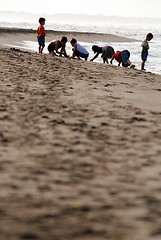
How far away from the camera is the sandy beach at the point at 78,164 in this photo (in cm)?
243

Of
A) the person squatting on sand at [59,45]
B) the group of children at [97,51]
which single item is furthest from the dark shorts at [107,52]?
the person squatting on sand at [59,45]

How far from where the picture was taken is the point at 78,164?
11.1 feet

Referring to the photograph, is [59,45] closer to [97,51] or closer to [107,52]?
[97,51]

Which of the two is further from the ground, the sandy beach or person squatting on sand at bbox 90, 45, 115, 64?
person squatting on sand at bbox 90, 45, 115, 64

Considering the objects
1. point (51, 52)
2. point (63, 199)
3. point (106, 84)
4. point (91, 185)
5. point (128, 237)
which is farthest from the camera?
point (51, 52)

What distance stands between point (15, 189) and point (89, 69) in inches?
298

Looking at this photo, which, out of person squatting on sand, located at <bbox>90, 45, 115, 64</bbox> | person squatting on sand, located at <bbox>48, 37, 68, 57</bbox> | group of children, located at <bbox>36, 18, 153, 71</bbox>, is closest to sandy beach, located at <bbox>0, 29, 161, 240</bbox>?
group of children, located at <bbox>36, 18, 153, 71</bbox>

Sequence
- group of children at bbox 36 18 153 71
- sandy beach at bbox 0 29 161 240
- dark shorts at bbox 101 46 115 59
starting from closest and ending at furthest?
sandy beach at bbox 0 29 161 240, group of children at bbox 36 18 153 71, dark shorts at bbox 101 46 115 59

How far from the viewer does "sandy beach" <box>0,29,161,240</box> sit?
2430 millimetres

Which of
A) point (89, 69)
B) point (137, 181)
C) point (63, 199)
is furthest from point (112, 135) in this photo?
point (89, 69)

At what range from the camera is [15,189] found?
286cm

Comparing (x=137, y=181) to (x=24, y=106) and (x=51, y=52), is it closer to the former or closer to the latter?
(x=24, y=106)

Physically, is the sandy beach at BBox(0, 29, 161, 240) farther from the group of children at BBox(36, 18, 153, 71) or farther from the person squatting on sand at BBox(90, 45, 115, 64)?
the person squatting on sand at BBox(90, 45, 115, 64)

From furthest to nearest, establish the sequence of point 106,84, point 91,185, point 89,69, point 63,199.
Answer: point 89,69, point 106,84, point 91,185, point 63,199
